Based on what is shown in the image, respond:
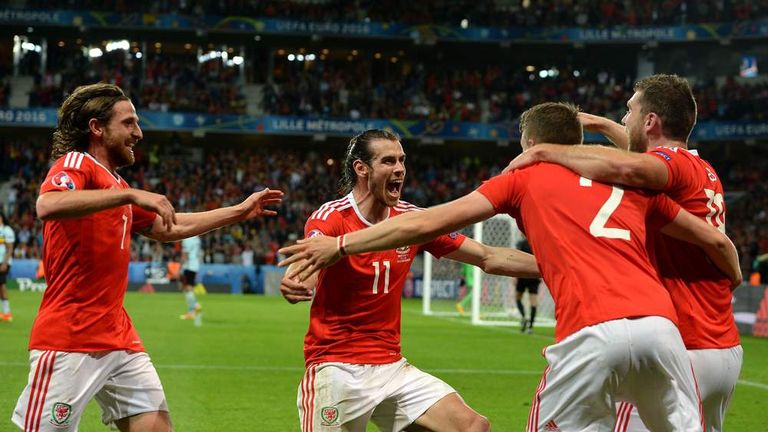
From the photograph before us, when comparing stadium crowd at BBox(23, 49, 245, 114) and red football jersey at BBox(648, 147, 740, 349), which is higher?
stadium crowd at BBox(23, 49, 245, 114)

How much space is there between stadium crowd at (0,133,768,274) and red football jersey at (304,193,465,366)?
106 ft

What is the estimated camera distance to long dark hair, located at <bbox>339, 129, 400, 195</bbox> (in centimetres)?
602

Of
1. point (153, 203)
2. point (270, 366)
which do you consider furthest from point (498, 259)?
point (270, 366)

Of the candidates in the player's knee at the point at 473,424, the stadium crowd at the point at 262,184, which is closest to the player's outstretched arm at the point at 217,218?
the player's knee at the point at 473,424

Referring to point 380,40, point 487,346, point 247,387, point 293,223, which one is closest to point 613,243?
point 247,387

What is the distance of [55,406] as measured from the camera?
5188 millimetres

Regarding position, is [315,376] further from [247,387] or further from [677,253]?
[247,387]

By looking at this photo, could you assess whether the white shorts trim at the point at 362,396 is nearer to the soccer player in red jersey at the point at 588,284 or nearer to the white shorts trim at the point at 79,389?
the white shorts trim at the point at 79,389

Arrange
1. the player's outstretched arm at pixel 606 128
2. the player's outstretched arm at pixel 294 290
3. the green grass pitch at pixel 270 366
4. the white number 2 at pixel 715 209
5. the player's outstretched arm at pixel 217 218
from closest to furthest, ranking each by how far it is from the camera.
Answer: the player's outstretched arm at pixel 294 290 → the white number 2 at pixel 715 209 → the player's outstretched arm at pixel 606 128 → the player's outstretched arm at pixel 217 218 → the green grass pitch at pixel 270 366

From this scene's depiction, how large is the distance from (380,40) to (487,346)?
35.2 metres

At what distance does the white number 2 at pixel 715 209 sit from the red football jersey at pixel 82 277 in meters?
3.17

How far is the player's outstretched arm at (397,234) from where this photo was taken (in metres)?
4.32

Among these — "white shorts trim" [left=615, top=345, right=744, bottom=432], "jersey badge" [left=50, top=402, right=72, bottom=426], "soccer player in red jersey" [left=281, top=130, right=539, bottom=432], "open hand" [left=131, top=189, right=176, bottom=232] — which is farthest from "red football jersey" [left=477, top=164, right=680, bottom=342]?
"jersey badge" [left=50, top=402, right=72, bottom=426]

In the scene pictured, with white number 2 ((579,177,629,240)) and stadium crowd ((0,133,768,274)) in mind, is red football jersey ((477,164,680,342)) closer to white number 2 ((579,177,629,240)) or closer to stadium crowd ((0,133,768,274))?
white number 2 ((579,177,629,240))
